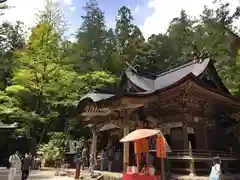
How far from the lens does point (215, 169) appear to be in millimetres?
9141

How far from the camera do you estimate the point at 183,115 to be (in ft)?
44.9

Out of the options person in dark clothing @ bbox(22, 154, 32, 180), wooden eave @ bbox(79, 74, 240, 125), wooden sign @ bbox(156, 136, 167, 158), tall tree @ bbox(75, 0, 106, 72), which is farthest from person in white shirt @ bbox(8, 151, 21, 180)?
tall tree @ bbox(75, 0, 106, 72)

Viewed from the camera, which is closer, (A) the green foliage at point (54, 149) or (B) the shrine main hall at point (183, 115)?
(B) the shrine main hall at point (183, 115)

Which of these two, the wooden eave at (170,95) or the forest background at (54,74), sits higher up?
the forest background at (54,74)

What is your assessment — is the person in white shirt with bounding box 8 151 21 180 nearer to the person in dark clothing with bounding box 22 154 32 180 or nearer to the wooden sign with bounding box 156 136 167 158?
the person in dark clothing with bounding box 22 154 32 180

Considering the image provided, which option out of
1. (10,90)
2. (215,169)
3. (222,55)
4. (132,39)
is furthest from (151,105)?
(132,39)

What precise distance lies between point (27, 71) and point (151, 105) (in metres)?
12.5

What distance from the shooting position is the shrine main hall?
12.4 m

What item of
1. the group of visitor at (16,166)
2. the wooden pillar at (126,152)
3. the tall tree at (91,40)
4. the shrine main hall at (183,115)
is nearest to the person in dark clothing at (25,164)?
the group of visitor at (16,166)

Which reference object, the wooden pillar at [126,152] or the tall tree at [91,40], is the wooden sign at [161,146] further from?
the tall tree at [91,40]

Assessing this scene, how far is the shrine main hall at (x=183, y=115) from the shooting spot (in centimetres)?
1238

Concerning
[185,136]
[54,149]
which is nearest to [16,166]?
[185,136]

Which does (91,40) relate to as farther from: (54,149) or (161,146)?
(161,146)

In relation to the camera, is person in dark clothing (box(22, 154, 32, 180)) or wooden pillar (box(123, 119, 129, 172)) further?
person in dark clothing (box(22, 154, 32, 180))
